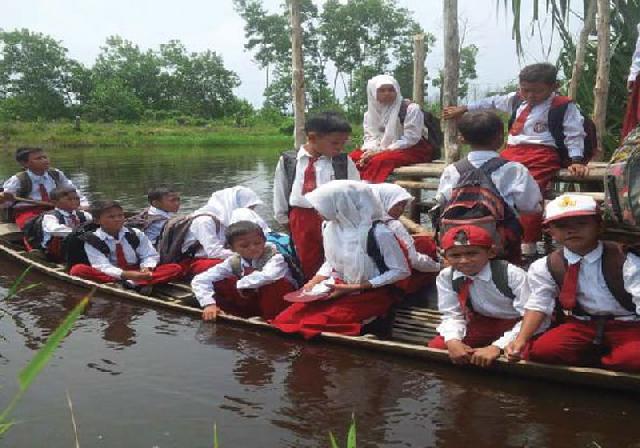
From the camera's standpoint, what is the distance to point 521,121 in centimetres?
588

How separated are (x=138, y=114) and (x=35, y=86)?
30.1 ft

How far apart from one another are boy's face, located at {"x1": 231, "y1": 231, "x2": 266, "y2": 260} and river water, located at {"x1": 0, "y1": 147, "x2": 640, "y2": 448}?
64 centimetres

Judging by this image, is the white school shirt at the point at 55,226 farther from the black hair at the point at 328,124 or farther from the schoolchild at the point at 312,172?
the black hair at the point at 328,124

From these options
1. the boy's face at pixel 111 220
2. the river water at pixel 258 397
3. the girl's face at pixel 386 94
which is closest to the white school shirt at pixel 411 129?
the girl's face at pixel 386 94

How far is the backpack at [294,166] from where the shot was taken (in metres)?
5.82

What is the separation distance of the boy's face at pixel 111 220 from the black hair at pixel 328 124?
2266 millimetres

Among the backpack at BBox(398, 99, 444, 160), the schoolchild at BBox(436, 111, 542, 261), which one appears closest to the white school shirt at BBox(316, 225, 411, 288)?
the schoolchild at BBox(436, 111, 542, 261)

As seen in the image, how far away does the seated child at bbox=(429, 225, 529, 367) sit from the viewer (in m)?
4.12

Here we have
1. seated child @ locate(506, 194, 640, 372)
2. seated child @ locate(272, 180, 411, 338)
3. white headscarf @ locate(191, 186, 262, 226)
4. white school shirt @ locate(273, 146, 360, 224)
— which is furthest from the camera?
white headscarf @ locate(191, 186, 262, 226)

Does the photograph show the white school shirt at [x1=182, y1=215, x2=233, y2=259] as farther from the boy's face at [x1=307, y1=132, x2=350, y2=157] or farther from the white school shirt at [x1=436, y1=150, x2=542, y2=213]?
the white school shirt at [x1=436, y1=150, x2=542, y2=213]

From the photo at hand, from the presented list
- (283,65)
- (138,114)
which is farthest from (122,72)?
(283,65)

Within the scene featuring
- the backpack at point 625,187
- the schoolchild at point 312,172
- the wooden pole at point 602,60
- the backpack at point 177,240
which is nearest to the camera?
the backpack at point 625,187

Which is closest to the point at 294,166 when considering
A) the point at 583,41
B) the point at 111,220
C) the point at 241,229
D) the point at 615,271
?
the point at 241,229

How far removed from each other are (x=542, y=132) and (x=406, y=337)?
2242 mm
